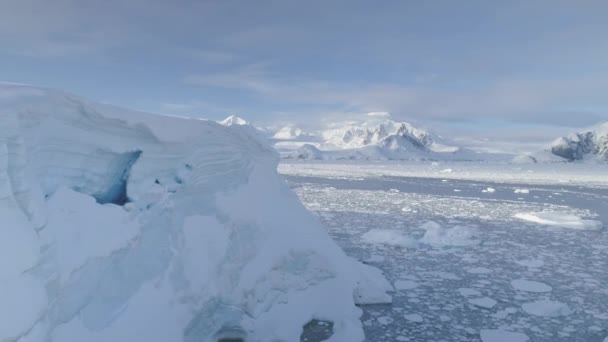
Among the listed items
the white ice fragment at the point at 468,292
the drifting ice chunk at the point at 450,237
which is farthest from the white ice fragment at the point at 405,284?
the drifting ice chunk at the point at 450,237

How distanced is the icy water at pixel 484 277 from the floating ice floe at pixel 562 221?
1.06ft

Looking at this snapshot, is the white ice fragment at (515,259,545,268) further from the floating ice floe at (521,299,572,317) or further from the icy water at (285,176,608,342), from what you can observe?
the floating ice floe at (521,299,572,317)

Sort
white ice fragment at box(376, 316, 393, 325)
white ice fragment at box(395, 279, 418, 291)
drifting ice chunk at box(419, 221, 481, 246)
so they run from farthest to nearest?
drifting ice chunk at box(419, 221, 481, 246)
white ice fragment at box(395, 279, 418, 291)
white ice fragment at box(376, 316, 393, 325)

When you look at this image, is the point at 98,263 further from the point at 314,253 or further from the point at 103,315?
the point at 314,253

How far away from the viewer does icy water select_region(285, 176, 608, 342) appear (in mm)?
5781

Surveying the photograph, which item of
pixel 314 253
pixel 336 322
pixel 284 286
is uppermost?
pixel 314 253

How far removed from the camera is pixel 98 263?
4.25m

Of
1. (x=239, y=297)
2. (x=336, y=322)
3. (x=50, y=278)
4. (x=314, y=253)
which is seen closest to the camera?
(x=50, y=278)

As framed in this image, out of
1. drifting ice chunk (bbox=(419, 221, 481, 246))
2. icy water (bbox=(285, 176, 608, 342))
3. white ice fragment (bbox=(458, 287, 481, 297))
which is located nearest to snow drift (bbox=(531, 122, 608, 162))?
icy water (bbox=(285, 176, 608, 342))

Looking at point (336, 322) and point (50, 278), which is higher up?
point (50, 278)

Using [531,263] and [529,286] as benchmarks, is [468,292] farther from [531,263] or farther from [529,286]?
[531,263]

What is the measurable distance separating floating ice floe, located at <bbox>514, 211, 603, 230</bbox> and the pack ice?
920cm

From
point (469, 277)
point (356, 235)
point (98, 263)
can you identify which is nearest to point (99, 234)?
point (98, 263)

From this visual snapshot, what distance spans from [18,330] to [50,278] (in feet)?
1.62
